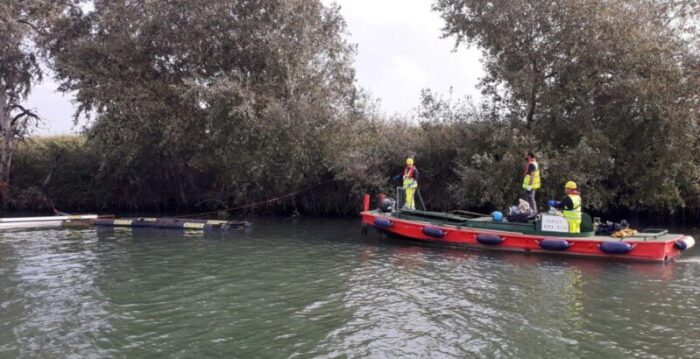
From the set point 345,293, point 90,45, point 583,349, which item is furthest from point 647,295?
point 90,45

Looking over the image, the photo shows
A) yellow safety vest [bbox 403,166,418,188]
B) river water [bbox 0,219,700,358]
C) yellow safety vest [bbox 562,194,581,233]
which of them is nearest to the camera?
river water [bbox 0,219,700,358]

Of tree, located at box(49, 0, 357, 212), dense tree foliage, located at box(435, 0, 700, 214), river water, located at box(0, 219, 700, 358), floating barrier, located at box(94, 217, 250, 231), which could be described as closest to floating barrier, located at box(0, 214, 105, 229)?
floating barrier, located at box(94, 217, 250, 231)

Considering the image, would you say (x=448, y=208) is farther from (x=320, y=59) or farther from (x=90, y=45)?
(x=90, y=45)

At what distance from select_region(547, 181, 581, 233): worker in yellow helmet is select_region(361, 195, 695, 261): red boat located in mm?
164

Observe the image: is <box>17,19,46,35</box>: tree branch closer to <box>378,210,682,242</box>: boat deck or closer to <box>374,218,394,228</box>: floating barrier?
<box>378,210,682,242</box>: boat deck

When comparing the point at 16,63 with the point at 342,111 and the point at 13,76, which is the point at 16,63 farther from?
the point at 342,111

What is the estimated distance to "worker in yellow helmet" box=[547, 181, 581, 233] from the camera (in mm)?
13445

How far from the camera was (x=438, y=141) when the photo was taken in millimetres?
22266

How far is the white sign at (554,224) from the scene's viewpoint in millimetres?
14148

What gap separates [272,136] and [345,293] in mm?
12740

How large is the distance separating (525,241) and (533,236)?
0.26 m

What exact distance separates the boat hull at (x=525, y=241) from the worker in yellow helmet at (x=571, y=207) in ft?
1.28

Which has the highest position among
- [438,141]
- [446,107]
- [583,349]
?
[446,107]

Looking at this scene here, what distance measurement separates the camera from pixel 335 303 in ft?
30.5
